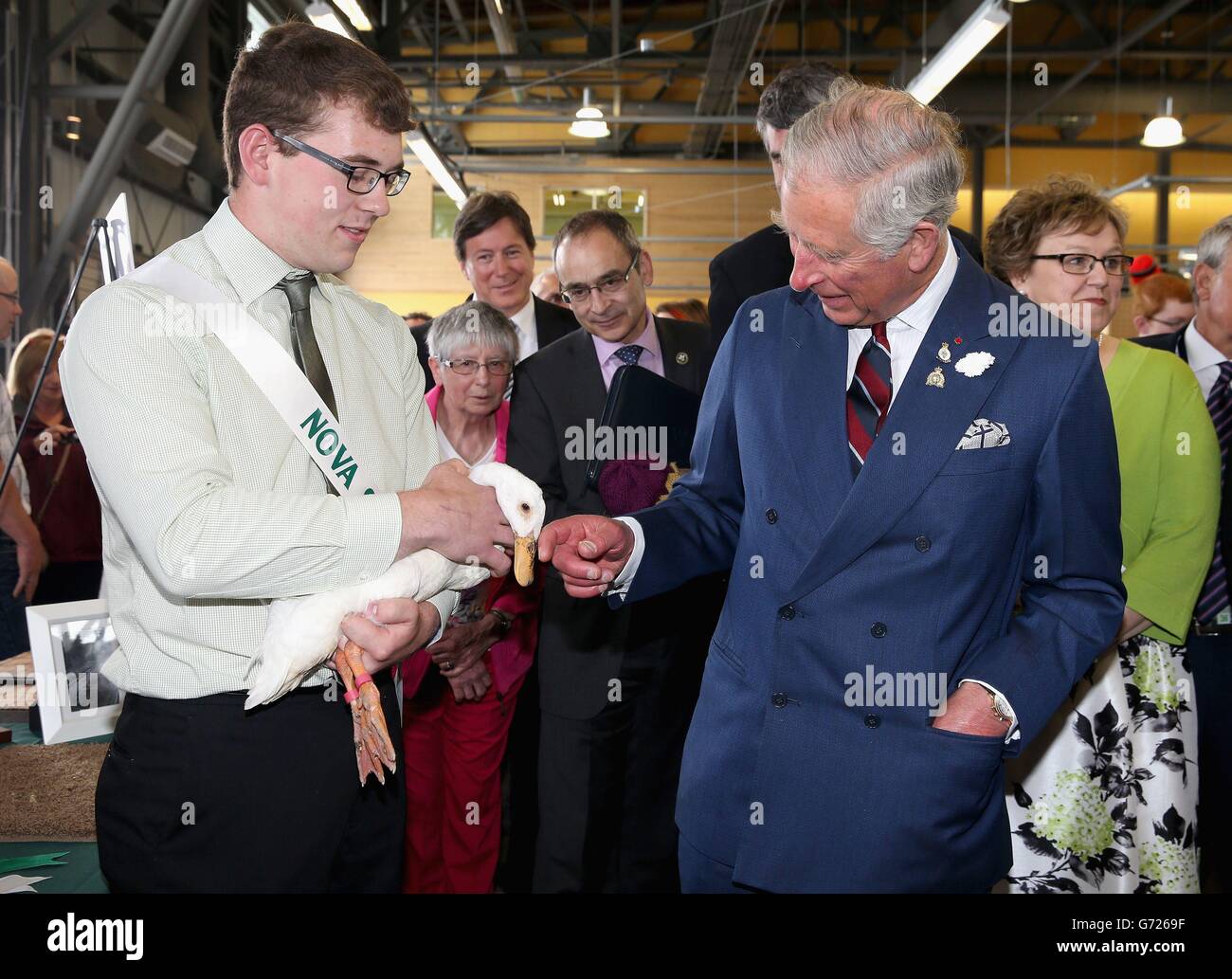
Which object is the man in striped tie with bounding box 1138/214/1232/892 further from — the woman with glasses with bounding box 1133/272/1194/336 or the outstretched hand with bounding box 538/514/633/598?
the woman with glasses with bounding box 1133/272/1194/336

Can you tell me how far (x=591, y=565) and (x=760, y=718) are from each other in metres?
0.36

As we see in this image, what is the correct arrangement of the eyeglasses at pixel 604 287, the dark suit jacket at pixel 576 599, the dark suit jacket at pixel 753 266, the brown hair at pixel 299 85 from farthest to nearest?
the eyeglasses at pixel 604 287 < the dark suit jacket at pixel 576 599 < the dark suit jacket at pixel 753 266 < the brown hair at pixel 299 85

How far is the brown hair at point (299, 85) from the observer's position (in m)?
1.50

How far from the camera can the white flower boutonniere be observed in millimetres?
1595

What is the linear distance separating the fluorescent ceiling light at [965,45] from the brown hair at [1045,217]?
2990 mm

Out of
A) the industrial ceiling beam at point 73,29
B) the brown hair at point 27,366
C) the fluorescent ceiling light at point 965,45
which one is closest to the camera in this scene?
the brown hair at point 27,366

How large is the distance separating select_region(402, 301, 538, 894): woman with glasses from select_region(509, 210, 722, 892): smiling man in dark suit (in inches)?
7.8

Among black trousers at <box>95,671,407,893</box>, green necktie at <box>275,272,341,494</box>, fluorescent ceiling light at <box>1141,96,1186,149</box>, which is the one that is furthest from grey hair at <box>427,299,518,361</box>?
fluorescent ceiling light at <box>1141,96,1186,149</box>

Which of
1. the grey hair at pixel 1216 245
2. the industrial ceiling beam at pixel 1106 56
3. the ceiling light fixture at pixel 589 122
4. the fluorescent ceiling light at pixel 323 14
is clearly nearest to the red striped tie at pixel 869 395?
the grey hair at pixel 1216 245

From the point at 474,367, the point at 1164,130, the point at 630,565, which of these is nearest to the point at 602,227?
the point at 474,367

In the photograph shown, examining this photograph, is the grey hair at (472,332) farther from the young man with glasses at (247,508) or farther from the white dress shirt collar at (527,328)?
the young man with glasses at (247,508)

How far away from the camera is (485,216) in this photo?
387 cm
